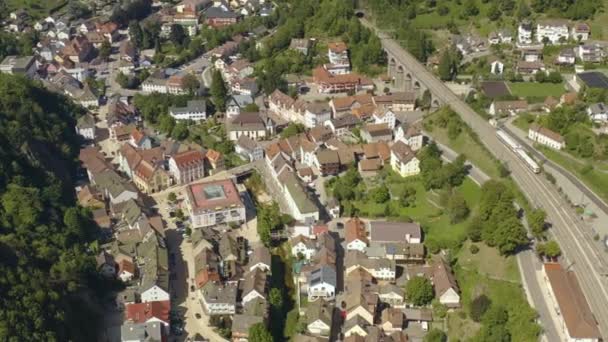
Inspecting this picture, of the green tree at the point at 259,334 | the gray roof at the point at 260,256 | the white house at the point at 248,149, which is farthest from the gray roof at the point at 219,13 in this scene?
the green tree at the point at 259,334

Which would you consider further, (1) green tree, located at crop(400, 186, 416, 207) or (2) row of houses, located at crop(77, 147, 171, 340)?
(1) green tree, located at crop(400, 186, 416, 207)

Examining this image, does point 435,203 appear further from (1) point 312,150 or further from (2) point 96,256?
(2) point 96,256

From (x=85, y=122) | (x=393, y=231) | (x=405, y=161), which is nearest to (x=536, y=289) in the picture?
(x=393, y=231)

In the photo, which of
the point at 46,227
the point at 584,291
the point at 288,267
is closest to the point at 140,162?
the point at 46,227

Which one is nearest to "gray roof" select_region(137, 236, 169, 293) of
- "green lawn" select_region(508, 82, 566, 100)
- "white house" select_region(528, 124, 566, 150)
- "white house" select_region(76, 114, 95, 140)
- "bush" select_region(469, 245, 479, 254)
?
"bush" select_region(469, 245, 479, 254)

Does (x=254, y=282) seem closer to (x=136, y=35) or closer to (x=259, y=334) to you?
(x=259, y=334)

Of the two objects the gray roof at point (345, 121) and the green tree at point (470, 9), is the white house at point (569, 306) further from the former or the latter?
the green tree at point (470, 9)

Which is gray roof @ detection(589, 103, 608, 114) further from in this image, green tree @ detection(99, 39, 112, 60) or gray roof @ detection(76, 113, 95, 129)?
green tree @ detection(99, 39, 112, 60)
